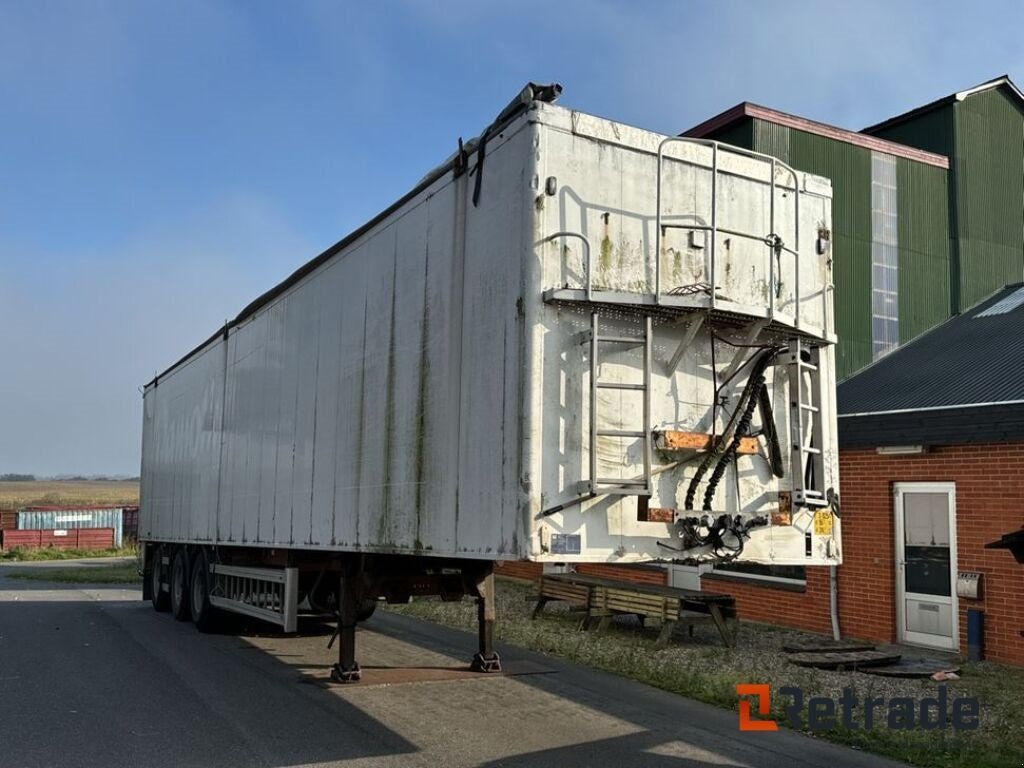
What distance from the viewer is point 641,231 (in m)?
5.89

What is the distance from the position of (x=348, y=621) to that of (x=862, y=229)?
12.4 metres

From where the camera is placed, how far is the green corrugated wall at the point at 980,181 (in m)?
18.2

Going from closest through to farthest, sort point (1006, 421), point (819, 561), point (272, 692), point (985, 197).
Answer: point (819, 561)
point (272, 692)
point (1006, 421)
point (985, 197)

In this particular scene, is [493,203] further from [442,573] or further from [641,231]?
[442,573]

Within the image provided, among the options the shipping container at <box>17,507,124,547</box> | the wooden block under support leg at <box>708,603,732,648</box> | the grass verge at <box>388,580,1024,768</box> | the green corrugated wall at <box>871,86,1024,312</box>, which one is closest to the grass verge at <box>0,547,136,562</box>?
the shipping container at <box>17,507,124,547</box>

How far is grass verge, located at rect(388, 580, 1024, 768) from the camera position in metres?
6.88

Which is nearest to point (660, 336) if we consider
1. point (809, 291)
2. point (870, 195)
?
point (809, 291)

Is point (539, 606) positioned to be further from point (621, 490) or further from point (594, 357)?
point (594, 357)

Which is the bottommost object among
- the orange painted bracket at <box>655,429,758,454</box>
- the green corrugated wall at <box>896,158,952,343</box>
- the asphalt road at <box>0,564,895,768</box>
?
the asphalt road at <box>0,564,895,768</box>

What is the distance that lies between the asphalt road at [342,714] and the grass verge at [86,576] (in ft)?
44.9

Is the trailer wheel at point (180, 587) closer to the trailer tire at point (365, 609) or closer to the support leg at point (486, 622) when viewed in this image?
the trailer tire at point (365, 609)

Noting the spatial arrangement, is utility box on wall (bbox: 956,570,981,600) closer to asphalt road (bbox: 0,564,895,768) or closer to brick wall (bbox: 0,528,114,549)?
asphalt road (bbox: 0,564,895,768)

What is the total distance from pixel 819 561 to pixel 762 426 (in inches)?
41.7

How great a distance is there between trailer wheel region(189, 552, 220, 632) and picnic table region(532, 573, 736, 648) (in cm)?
482
